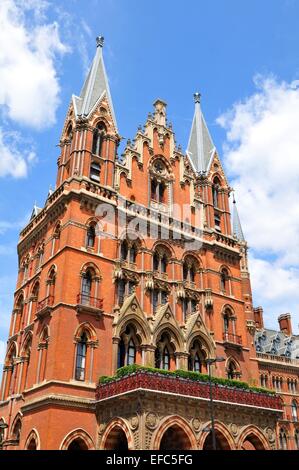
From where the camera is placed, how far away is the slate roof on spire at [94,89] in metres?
39.8

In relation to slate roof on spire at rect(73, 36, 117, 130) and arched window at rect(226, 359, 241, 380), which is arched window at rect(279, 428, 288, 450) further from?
slate roof on spire at rect(73, 36, 117, 130)

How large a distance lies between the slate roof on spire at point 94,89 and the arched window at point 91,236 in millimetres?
9588

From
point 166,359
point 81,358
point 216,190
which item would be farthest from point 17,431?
point 216,190

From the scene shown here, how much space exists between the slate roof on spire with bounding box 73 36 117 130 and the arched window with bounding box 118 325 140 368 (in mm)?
16996

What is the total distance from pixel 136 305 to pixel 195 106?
26.7 m

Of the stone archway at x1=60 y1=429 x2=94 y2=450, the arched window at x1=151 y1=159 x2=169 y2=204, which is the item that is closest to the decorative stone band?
the stone archway at x1=60 y1=429 x2=94 y2=450

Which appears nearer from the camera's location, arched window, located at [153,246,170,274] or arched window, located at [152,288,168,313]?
arched window, located at [152,288,168,313]

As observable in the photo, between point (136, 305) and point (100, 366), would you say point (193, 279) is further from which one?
point (100, 366)

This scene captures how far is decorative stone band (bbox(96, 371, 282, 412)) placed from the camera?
27156mm

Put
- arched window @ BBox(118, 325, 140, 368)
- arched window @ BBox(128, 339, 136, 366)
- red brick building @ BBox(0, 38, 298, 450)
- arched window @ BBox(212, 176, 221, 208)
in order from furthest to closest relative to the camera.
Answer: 1. arched window @ BBox(212, 176, 221, 208)
2. arched window @ BBox(128, 339, 136, 366)
3. arched window @ BBox(118, 325, 140, 368)
4. red brick building @ BBox(0, 38, 298, 450)

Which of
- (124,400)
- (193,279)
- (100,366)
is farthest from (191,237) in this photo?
(124,400)

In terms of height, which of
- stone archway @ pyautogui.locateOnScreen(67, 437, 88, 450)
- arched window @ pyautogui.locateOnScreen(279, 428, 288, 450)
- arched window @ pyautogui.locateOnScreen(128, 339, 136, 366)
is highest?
arched window @ pyautogui.locateOnScreen(128, 339, 136, 366)

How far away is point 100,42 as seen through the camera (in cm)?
4525

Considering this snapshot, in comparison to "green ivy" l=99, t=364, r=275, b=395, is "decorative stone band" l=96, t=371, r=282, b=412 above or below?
below
